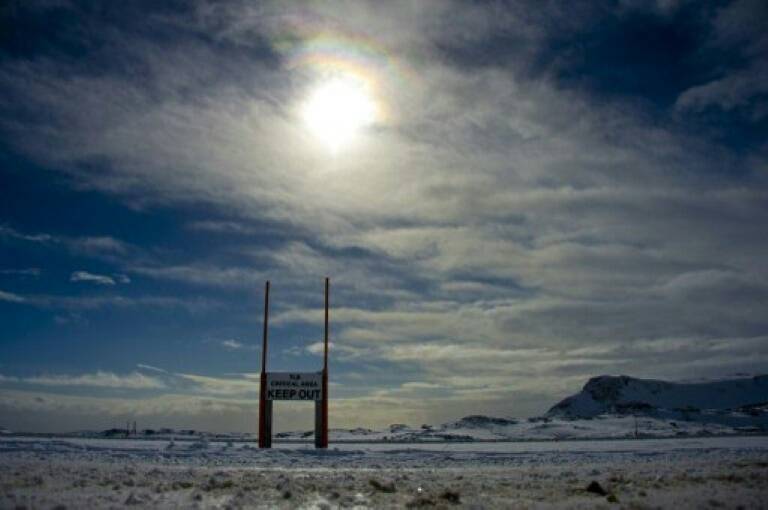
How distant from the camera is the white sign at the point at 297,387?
3241 cm

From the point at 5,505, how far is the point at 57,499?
2.81 ft

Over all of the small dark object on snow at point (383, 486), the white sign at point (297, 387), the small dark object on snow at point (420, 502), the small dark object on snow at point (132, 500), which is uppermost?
the white sign at point (297, 387)

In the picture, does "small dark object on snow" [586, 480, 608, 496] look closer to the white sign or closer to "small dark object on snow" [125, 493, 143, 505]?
"small dark object on snow" [125, 493, 143, 505]

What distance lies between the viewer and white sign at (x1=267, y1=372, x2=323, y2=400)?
1276 inches

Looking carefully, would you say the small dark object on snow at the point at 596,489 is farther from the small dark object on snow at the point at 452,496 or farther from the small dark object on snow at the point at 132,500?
the small dark object on snow at the point at 132,500

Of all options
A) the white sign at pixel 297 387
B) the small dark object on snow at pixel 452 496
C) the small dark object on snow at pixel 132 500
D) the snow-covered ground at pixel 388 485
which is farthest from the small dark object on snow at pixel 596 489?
the white sign at pixel 297 387

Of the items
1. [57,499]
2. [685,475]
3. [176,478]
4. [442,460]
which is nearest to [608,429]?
[442,460]

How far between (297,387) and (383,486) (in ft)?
63.4

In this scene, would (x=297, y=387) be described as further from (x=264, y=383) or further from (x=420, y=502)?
(x=420, y=502)

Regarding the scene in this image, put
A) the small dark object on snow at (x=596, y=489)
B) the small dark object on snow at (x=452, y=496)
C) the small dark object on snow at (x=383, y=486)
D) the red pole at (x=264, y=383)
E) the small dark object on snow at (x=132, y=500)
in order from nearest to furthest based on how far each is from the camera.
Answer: the small dark object on snow at (x=132, y=500)
the small dark object on snow at (x=452, y=496)
the small dark object on snow at (x=596, y=489)
the small dark object on snow at (x=383, y=486)
the red pole at (x=264, y=383)

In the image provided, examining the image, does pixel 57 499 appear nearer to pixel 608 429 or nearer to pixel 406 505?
pixel 406 505

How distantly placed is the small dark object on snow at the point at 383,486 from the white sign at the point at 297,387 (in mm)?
18487

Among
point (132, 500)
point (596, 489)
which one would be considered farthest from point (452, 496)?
point (132, 500)

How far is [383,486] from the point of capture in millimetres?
13578
